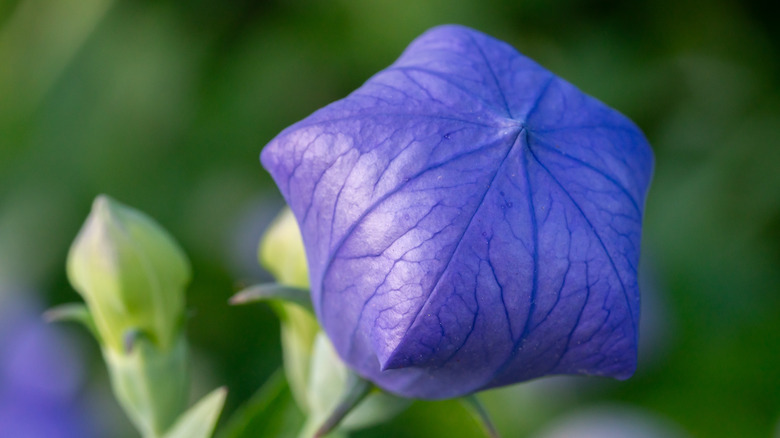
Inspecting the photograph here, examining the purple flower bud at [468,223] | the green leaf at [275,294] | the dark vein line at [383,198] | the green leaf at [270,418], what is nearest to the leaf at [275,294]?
the green leaf at [275,294]

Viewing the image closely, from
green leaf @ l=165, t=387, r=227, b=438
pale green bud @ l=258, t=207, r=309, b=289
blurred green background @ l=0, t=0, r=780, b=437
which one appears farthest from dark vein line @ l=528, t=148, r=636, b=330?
blurred green background @ l=0, t=0, r=780, b=437

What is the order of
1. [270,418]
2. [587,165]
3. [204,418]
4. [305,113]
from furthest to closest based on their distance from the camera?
[305,113]
[270,418]
[204,418]
[587,165]

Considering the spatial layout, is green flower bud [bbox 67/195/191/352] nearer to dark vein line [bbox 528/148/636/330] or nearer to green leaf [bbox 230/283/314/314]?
green leaf [bbox 230/283/314/314]

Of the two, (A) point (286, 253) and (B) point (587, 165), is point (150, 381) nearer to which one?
(A) point (286, 253)

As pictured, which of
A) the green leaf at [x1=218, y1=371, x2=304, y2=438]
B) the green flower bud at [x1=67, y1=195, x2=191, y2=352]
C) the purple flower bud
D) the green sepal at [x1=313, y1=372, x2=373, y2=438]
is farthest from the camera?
the green leaf at [x1=218, y1=371, x2=304, y2=438]

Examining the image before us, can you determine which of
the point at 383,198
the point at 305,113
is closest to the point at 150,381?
the point at 383,198

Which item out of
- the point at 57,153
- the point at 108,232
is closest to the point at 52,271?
the point at 57,153

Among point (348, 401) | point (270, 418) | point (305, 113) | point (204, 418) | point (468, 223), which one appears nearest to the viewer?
point (468, 223)
